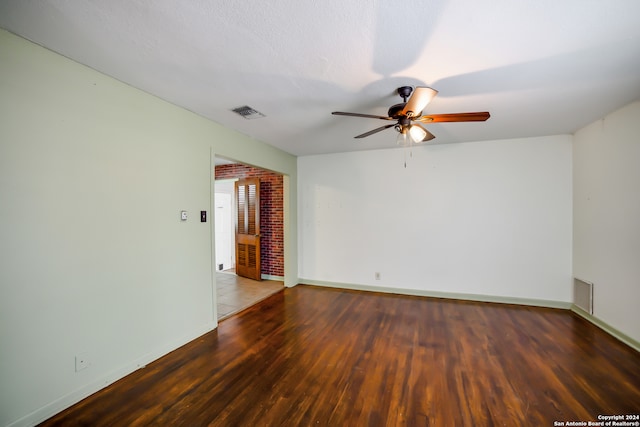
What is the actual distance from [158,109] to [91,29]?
0.97 metres

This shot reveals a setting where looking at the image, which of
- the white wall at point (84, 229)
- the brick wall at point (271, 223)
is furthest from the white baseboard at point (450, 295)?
the white wall at point (84, 229)

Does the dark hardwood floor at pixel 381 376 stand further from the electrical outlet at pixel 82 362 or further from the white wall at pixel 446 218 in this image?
the white wall at pixel 446 218

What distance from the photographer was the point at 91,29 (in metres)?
1.55

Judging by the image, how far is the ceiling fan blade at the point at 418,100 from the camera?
5.96ft

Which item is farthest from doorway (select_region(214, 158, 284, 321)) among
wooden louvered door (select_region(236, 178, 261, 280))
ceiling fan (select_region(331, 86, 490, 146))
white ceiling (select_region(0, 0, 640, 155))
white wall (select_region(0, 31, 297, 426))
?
ceiling fan (select_region(331, 86, 490, 146))

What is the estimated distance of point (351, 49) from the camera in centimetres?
172

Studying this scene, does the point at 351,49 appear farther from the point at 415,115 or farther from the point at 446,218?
the point at 446,218

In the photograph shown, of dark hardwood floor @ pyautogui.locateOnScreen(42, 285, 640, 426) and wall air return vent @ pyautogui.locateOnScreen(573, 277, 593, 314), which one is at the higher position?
wall air return vent @ pyautogui.locateOnScreen(573, 277, 593, 314)

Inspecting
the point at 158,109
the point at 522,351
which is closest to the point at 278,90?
the point at 158,109

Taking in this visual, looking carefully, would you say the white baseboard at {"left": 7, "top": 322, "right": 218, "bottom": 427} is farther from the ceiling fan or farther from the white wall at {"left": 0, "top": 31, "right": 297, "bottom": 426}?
the ceiling fan

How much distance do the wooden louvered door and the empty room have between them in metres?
1.58

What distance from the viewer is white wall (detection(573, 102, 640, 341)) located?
262 cm

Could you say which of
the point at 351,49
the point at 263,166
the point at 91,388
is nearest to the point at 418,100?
the point at 351,49

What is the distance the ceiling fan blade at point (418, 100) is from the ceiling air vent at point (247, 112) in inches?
63.0
